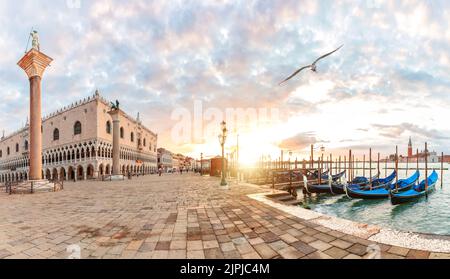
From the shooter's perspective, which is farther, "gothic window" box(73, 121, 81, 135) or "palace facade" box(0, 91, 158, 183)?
"gothic window" box(73, 121, 81, 135)

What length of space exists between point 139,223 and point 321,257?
4320 mm

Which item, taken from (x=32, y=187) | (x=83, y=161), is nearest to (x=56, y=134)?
(x=83, y=161)

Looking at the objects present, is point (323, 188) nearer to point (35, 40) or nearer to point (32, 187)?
point (32, 187)

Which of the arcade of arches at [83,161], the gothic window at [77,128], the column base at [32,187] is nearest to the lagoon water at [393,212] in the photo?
the column base at [32,187]

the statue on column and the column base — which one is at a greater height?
the statue on column

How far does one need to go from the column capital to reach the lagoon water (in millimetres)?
23612

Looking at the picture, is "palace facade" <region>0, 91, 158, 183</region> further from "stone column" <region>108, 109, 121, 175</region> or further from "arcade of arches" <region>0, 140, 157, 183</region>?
"stone column" <region>108, 109, 121, 175</region>

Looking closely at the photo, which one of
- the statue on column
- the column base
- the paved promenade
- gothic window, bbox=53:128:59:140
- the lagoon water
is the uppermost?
the statue on column

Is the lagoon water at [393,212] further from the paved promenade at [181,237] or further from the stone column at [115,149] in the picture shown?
the stone column at [115,149]

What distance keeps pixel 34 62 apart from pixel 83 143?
87.3ft

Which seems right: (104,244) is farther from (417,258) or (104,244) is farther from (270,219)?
(417,258)

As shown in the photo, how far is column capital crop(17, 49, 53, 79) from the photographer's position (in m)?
14.9

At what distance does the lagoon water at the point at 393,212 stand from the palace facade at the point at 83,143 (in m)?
33.4

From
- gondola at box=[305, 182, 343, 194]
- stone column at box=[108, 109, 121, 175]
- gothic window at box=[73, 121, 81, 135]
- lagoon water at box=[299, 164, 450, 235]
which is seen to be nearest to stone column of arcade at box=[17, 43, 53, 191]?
stone column at box=[108, 109, 121, 175]
